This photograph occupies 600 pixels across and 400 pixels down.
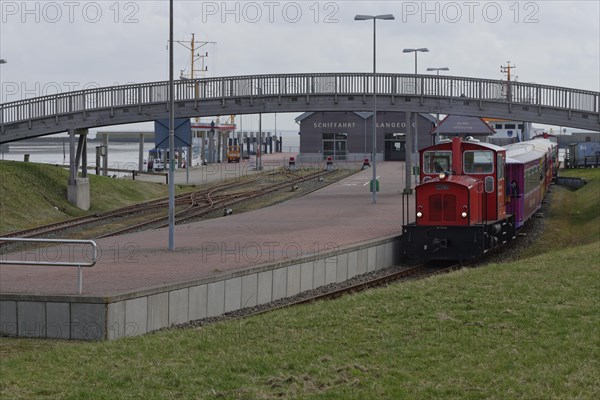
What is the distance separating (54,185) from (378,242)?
21.0 metres

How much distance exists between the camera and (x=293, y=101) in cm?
4284

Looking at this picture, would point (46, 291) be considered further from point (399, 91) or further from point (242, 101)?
point (399, 91)

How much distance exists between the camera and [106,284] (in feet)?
54.2

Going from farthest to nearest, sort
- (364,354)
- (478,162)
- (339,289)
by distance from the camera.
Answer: (478,162) < (339,289) < (364,354)

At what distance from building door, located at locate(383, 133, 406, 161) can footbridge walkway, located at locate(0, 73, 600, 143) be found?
50.8 m

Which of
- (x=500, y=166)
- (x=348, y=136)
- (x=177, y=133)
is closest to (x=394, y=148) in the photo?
(x=348, y=136)

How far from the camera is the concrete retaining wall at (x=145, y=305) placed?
14.2 metres

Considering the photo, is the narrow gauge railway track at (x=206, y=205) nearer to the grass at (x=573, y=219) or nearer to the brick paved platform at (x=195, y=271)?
the brick paved platform at (x=195, y=271)

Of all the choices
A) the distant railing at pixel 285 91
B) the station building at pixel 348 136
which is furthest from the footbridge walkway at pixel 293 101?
the station building at pixel 348 136

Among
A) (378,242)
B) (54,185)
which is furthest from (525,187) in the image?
(54,185)

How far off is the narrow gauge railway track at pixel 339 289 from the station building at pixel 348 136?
68.9 metres

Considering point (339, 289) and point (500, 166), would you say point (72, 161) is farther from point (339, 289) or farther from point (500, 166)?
point (339, 289)

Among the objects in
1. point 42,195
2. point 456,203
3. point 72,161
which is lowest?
point 456,203

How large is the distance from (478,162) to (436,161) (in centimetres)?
111
